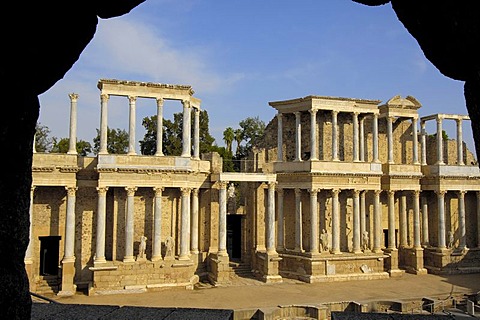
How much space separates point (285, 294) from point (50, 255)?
12386 millimetres

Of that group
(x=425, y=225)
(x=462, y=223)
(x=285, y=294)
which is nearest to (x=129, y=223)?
(x=285, y=294)

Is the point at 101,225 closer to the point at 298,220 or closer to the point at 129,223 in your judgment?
the point at 129,223

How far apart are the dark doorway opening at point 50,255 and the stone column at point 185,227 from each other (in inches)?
256

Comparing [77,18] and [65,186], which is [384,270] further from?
[77,18]

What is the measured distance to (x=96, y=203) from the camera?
21484mm

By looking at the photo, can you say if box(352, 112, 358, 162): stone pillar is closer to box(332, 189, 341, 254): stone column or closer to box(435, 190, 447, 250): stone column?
box(332, 189, 341, 254): stone column

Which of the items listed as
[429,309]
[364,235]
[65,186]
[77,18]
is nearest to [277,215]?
[364,235]

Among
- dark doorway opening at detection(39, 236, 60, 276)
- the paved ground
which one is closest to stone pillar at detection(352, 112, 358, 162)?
the paved ground

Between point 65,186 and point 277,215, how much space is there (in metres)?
12.4

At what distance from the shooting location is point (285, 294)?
1945 centimetres

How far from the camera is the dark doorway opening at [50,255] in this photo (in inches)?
842

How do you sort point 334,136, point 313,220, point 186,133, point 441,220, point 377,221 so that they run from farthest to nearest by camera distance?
point 441,220 → point 377,221 → point 334,136 → point 313,220 → point 186,133

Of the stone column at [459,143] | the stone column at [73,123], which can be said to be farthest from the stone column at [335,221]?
the stone column at [73,123]

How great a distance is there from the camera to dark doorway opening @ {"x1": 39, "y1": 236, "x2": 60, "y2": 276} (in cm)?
2139
